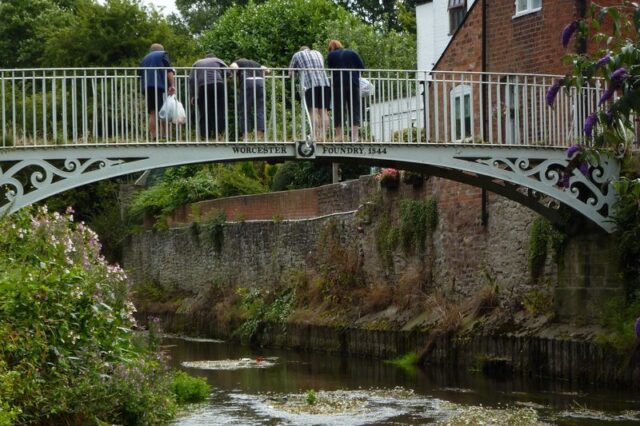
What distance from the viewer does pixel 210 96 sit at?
19750 mm

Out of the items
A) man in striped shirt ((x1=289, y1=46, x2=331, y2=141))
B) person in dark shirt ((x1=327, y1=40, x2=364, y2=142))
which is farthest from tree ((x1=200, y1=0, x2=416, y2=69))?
man in striped shirt ((x1=289, y1=46, x2=331, y2=141))

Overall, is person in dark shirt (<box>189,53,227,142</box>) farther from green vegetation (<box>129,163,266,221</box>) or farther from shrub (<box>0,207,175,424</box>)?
green vegetation (<box>129,163,266,221</box>)

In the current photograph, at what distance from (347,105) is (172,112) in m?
2.75

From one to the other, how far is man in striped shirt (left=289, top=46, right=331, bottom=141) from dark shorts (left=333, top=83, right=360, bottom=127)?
0.13 meters

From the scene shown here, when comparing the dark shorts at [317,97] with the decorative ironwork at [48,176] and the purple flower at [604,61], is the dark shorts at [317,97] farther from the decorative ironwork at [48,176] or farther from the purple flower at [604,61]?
the purple flower at [604,61]

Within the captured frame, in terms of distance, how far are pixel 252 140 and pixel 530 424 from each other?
5413 mm

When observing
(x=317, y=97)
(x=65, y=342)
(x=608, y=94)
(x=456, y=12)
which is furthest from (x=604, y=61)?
(x=456, y=12)

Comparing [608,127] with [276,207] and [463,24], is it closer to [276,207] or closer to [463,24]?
[463,24]

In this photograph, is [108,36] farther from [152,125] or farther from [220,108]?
[152,125]

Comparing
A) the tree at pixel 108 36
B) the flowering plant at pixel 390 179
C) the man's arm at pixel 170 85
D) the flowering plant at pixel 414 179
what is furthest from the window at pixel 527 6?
the tree at pixel 108 36

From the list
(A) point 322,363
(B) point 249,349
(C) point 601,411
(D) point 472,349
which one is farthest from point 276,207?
(C) point 601,411

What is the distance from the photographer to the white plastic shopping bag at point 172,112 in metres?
19.0

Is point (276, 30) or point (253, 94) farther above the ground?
point (276, 30)

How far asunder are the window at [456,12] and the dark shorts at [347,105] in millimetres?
16839
